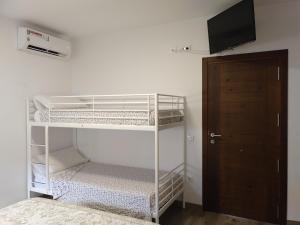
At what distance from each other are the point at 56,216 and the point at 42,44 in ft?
8.12

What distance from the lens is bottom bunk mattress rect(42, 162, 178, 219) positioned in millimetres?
2707

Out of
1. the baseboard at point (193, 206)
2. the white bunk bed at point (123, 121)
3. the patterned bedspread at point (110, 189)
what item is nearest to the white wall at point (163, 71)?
the baseboard at point (193, 206)

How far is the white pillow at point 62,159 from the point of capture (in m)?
3.50

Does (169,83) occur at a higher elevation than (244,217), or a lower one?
higher

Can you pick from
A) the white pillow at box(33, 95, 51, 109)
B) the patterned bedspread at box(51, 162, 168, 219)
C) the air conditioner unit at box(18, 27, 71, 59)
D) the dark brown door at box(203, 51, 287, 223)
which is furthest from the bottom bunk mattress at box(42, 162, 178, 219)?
the air conditioner unit at box(18, 27, 71, 59)

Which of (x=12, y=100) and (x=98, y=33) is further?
(x=98, y=33)

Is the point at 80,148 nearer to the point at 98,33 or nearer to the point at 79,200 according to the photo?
the point at 79,200

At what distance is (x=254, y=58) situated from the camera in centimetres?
298

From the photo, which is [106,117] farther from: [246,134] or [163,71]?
[246,134]

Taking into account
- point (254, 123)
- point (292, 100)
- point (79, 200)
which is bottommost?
point (79, 200)

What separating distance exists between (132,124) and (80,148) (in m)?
1.78

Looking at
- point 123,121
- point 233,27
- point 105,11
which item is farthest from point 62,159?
point 233,27

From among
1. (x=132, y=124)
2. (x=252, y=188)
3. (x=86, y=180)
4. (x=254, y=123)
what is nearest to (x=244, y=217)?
(x=252, y=188)

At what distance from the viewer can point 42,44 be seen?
351cm
